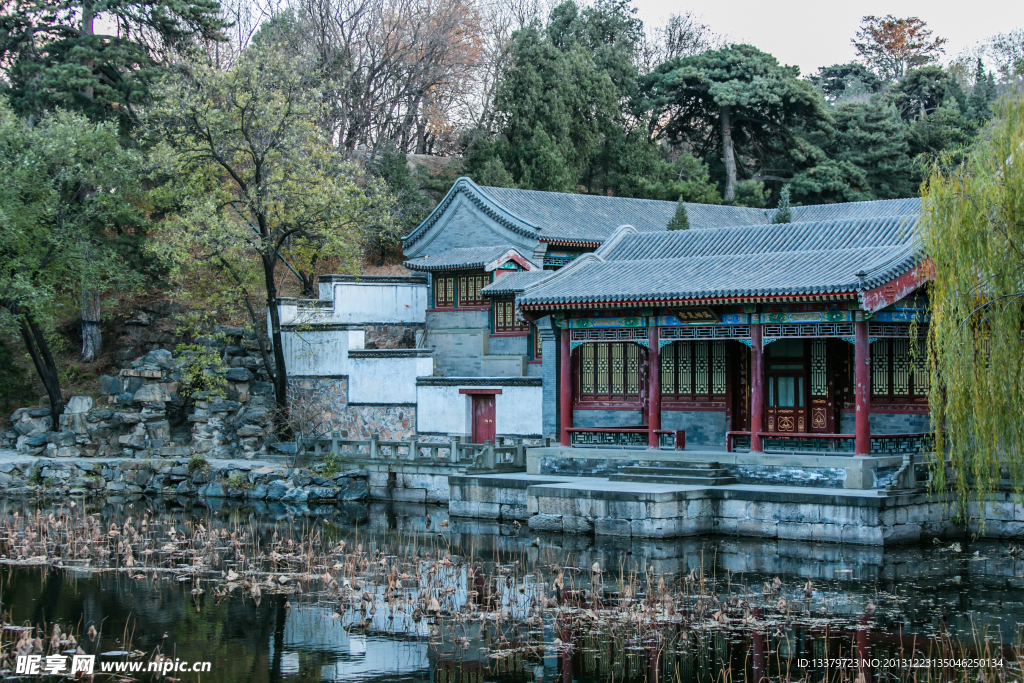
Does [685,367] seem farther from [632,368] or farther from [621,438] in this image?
[621,438]

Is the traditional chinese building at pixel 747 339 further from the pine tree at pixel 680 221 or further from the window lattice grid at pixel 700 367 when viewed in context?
the pine tree at pixel 680 221

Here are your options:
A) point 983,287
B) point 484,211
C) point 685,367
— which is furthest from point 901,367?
point 484,211

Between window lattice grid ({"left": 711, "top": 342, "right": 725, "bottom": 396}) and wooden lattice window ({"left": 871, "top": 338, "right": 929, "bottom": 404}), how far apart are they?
3.34 metres

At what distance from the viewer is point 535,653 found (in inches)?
512

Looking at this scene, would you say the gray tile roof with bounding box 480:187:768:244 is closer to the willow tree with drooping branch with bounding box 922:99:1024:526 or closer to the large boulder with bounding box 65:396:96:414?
the large boulder with bounding box 65:396:96:414

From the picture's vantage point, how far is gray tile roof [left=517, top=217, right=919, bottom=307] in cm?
2152

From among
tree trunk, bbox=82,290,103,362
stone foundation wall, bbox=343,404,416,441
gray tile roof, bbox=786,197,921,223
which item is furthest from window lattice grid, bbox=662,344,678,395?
tree trunk, bbox=82,290,103,362

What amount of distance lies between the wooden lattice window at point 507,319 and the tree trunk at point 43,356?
12.2 metres

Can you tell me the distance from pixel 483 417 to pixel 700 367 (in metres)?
6.04

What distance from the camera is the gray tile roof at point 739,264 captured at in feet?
70.6

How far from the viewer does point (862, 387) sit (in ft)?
70.3

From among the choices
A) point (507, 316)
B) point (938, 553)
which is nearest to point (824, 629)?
point (938, 553)

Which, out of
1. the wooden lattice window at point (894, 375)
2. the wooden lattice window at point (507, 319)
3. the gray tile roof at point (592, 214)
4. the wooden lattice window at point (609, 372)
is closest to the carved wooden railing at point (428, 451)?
the wooden lattice window at point (609, 372)

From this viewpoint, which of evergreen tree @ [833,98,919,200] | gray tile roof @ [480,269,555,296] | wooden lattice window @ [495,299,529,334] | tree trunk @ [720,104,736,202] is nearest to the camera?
gray tile roof @ [480,269,555,296]
